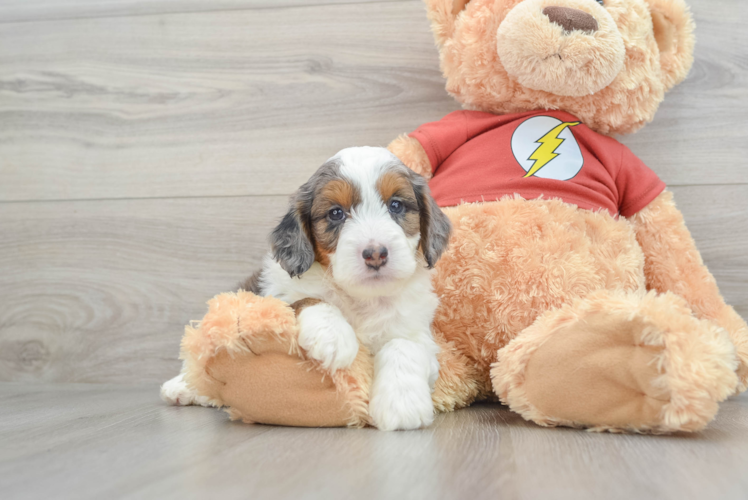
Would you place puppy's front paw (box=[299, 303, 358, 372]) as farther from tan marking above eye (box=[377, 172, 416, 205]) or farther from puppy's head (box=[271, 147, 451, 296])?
tan marking above eye (box=[377, 172, 416, 205])

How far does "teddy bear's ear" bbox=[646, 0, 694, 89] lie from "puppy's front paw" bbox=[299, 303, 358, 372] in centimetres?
141

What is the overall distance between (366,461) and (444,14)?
4.99 ft

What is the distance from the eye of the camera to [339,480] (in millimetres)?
996

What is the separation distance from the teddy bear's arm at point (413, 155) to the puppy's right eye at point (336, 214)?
46cm

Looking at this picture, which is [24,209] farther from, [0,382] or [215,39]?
[215,39]

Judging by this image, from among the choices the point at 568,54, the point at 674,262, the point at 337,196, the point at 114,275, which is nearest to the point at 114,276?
the point at 114,275

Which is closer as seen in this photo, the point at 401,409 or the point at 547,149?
the point at 401,409

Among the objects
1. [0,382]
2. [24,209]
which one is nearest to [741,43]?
[24,209]

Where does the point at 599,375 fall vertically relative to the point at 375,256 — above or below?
below

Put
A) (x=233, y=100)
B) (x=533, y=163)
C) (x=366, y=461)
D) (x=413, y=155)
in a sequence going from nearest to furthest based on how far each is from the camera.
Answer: (x=366, y=461)
(x=533, y=163)
(x=413, y=155)
(x=233, y=100)

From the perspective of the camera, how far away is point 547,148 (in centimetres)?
186

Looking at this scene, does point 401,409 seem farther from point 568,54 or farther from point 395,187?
point 568,54

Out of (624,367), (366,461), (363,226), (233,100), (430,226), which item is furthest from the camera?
(233,100)

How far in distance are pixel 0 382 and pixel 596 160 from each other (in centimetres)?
257
